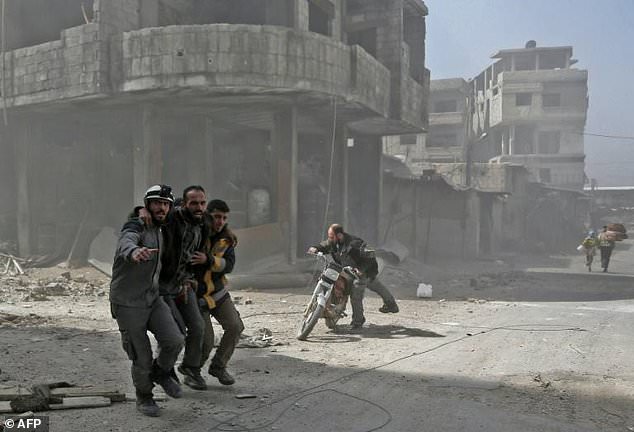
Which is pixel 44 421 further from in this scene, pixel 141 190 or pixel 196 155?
pixel 196 155

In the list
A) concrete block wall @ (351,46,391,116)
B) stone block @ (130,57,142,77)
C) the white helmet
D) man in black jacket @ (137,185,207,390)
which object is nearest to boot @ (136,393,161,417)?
man in black jacket @ (137,185,207,390)

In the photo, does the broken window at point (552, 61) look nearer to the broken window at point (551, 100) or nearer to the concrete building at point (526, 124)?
the concrete building at point (526, 124)

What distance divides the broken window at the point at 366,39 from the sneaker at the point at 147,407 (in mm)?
15735

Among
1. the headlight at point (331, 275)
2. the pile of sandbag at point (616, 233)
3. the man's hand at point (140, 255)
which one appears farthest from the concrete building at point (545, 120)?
the man's hand at point (140, 255)

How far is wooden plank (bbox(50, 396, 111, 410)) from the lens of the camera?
3787mm

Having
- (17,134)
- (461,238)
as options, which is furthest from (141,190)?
(461,238)

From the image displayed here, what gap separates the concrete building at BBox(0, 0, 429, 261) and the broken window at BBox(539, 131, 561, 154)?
1174 inches

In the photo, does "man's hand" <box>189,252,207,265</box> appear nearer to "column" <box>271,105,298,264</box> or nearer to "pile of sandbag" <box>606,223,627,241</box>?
"column" <box>271,105,298,264</box>

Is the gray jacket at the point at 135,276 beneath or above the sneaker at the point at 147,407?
above

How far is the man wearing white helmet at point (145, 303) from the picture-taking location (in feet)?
11.9

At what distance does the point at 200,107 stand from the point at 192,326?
10951 mm

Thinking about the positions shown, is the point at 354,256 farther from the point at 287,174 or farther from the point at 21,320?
the point at 287,174

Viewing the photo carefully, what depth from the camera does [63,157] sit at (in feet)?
53.9

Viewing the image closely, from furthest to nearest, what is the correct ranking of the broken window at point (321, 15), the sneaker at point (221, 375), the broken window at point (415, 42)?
the broken window at point (415, 42), the broken window at point (321, 15), the sneaker at point (221, 375)
